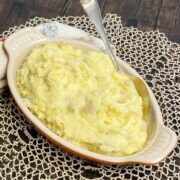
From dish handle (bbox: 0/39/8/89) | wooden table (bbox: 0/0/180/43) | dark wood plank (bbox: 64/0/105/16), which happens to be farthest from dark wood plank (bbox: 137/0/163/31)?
dish handle (bbox: 0/39/8/89)

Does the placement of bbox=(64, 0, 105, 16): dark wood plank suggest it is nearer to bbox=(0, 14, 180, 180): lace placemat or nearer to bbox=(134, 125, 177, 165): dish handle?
bbox=(0, 14, 180, 180): lace placemat

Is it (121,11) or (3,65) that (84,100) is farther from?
(121,11)

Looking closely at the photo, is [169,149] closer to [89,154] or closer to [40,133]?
[89,154]

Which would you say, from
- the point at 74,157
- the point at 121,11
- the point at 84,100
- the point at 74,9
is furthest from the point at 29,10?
the point at 74,157

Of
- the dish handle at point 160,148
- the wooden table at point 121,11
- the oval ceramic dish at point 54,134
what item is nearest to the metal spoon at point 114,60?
the oval ceramic dish at point 54,134

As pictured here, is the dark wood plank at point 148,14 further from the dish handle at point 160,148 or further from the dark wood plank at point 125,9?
the dish handle at point 160,148

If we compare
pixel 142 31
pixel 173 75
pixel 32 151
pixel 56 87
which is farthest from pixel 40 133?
pixel 142 31
